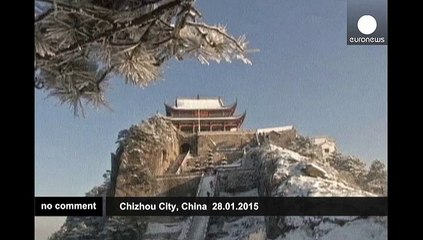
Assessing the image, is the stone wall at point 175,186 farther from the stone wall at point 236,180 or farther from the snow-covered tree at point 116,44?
the snow-covered tree at point 116,44

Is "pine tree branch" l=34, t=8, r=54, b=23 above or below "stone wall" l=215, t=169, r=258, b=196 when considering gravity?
above

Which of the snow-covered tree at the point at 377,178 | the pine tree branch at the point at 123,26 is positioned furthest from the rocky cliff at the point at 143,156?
the snow-covered tree at the point at 377,178

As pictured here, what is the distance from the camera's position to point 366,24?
51.7 inches

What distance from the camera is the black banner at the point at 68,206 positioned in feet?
4.38

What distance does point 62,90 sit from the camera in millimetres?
1342

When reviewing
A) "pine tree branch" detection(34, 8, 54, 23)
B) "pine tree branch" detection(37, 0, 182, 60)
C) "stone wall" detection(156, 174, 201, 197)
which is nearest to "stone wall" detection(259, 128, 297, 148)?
"stone wall" detection(156, 174, 201, 197)

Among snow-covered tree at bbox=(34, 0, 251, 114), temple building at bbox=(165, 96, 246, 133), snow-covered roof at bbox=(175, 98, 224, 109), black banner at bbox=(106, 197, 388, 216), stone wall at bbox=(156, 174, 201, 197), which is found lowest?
black banner at bbox=(106, 197, 388, 216)

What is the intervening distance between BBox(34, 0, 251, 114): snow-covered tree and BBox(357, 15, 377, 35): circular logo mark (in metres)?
0.19

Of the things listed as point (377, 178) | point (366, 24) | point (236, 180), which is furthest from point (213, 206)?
point (366, 24)

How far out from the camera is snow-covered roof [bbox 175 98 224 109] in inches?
52.1

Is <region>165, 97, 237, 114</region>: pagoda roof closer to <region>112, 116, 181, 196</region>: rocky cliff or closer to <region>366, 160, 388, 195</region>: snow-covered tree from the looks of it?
<region>112, 116, 181, 196</region>: rocky cliff

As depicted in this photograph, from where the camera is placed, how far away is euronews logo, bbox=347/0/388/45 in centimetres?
131
